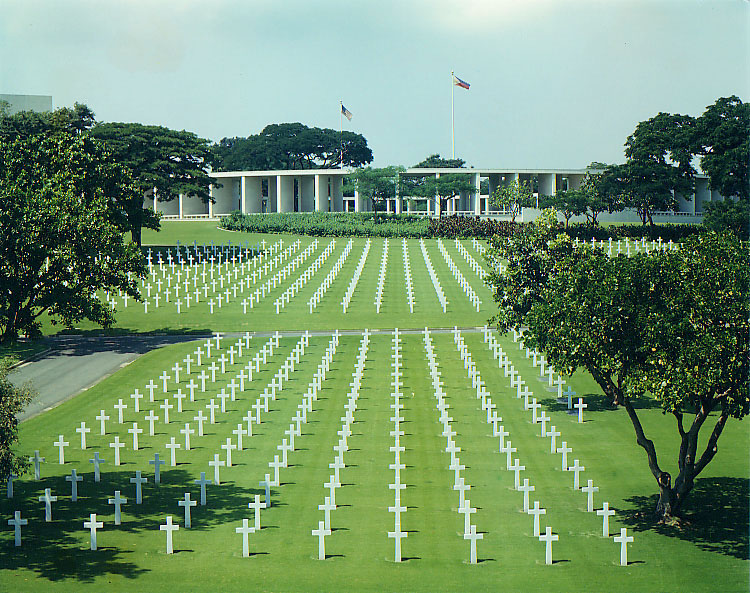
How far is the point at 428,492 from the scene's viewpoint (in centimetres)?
2233

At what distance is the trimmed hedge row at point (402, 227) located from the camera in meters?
90.6

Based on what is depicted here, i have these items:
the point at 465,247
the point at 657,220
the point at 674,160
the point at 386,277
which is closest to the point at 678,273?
the point at 386,277

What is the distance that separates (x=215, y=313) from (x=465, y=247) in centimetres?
3682

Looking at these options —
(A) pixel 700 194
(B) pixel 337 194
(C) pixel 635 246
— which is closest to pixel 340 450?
(C) pixel 635 246

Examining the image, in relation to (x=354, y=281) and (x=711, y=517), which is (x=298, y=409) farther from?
(x=354, y=281)

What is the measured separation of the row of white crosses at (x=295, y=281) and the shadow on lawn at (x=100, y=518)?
3167cm

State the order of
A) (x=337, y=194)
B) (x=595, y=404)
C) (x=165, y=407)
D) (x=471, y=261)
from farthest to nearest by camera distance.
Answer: (x=337, y=194) < (x=471, y=261) < (x=595, y=404) < (x=165, y=407)

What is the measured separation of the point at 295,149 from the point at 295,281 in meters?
84.4

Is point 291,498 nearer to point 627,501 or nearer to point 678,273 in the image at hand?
point 627,501

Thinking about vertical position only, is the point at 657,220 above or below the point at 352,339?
above

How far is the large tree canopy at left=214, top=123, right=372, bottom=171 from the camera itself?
480ft

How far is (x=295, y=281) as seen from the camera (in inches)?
2596

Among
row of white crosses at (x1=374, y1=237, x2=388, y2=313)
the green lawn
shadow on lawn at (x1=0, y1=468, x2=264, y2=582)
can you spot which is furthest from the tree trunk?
row of white crosses at (x1=374, y1=237, x2=388, y2=313)

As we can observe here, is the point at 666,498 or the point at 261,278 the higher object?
the point at 261,278
